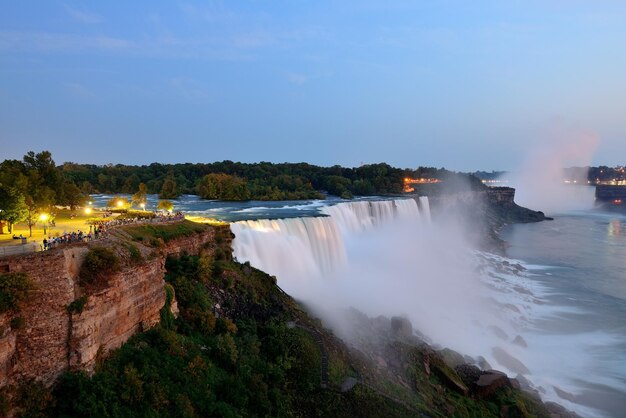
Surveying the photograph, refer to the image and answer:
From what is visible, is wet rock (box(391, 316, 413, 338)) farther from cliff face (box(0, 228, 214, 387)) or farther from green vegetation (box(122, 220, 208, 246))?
cliff face (box(0, 228, 214, 387))

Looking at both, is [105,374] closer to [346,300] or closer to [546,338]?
[346,300]

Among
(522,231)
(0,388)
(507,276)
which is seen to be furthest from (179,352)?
(522,231)

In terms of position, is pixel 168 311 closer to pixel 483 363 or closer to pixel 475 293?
pixel 483 363

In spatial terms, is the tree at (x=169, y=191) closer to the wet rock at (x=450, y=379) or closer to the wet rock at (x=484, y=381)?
the wet rock at (x=450, y=379)

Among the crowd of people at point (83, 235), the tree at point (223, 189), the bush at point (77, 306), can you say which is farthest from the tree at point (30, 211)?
the tree at point (223, 189)

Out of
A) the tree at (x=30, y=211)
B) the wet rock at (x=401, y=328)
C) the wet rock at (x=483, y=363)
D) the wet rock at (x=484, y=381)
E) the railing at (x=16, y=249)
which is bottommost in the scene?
the wet rock at (x=483, y=363)

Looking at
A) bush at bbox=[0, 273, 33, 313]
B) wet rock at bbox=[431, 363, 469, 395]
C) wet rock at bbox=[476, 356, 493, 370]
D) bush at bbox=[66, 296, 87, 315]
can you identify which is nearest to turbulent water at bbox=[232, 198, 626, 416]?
wet rock at bbox=[476, 356, 493, 370]
